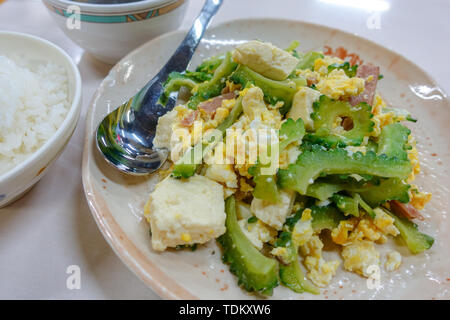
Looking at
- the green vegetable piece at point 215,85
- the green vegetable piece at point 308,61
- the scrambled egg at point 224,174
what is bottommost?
the scrambled egg at point 224,174

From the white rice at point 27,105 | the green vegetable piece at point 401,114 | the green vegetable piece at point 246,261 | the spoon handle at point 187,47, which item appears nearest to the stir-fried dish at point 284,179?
the green vegetable piece at point 246,261

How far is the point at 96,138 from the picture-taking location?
1680mm

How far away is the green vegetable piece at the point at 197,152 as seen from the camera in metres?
1.51

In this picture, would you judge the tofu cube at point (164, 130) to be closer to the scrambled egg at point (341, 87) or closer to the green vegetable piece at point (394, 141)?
the scrambled egg at point (341, 87)

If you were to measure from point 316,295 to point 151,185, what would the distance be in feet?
3.01

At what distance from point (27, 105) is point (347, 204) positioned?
5.38 feet

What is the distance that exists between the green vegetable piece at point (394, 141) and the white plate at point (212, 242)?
0.28 m

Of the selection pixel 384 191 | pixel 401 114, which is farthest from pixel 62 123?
pixel 401 114

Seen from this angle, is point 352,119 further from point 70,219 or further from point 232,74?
point 70,219

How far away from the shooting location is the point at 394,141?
67.1 inches

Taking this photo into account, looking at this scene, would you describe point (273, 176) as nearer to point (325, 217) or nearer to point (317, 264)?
point (325, 217)

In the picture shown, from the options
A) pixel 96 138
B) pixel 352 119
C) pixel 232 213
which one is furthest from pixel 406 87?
pixel 96 138

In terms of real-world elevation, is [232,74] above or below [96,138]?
above

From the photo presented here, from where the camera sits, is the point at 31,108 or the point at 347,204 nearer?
the point at 347,204
